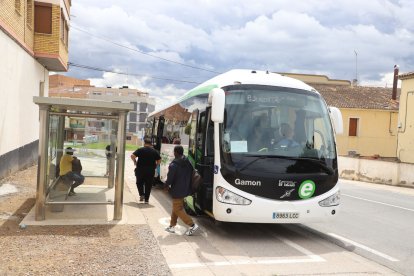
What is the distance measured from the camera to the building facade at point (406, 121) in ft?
101

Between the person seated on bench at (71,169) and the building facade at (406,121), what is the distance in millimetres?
26075

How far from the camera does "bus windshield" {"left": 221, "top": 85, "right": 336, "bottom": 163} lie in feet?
26.8

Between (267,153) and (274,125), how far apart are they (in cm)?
59

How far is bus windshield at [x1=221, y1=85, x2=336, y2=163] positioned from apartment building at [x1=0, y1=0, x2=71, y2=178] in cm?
870

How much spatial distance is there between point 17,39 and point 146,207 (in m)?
8.39

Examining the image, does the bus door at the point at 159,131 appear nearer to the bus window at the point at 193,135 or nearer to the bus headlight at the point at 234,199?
the bus window at the point at 193,135

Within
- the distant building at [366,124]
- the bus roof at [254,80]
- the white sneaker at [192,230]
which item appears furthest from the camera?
the distant building at [366,124]

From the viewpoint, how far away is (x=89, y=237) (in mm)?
A: 7754

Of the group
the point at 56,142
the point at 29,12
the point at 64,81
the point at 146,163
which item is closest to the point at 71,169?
the point at 56,142

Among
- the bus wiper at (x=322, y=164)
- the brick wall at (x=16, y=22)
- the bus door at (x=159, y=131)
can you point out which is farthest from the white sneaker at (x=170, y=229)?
the brick wall at (x=16, y=22)

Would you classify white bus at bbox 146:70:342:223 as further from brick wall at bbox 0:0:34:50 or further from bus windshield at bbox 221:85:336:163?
brick wall at bbox 0:0:34:50

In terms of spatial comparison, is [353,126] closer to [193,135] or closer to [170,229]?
[193,135]

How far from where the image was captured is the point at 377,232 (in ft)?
31.8

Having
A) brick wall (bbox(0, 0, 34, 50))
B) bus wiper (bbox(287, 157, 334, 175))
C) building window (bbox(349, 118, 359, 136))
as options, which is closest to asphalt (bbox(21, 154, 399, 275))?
bus wiper (bbox(287, 157, 334, 175))
